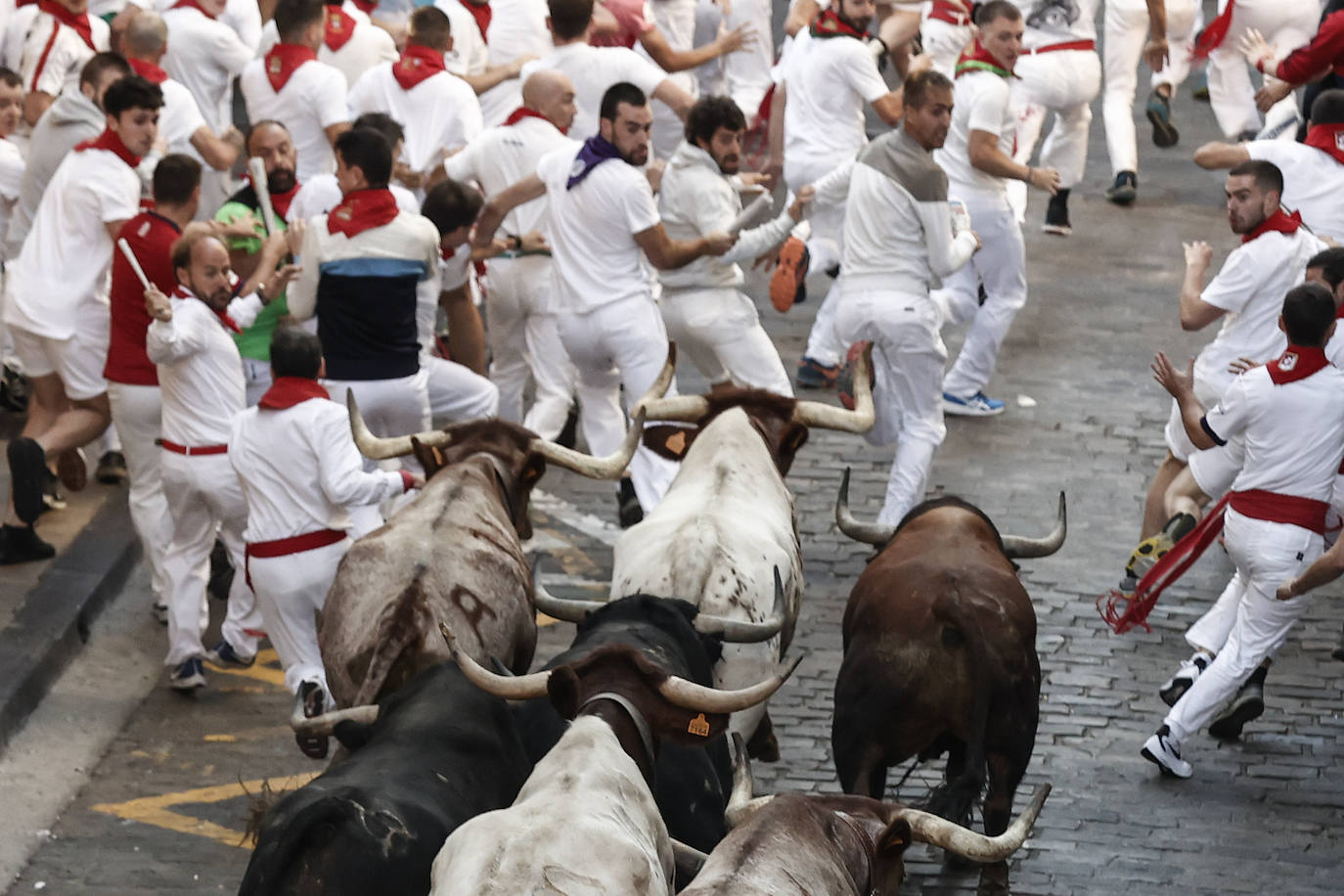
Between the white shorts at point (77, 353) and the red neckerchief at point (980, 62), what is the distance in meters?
5.65

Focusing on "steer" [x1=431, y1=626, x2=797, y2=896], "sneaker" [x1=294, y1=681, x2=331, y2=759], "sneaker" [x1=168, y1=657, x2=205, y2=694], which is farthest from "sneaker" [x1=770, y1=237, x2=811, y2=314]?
"steer" [x1=431, y1=626, x2=797, y2=896]

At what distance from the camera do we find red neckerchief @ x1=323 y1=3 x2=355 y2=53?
13419 millimetres

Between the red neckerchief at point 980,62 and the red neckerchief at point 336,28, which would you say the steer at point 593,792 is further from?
the red neckerchief at point 336,28

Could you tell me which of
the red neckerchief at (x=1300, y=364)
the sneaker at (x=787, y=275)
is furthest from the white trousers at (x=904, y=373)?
the red neckerchief at (x=1300, y=364)

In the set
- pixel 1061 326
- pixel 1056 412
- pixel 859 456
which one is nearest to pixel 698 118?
pixel 859 456

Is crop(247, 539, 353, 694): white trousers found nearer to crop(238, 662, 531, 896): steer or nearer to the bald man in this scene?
crop(238, 662, 531, 896): steer

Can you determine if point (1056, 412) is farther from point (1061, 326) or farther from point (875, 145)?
point (875, 145)

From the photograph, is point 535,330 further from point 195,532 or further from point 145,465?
point 195,532

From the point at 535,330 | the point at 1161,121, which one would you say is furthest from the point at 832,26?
the point at 1161,121

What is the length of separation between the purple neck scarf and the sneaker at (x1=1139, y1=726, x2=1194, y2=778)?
4.17 m

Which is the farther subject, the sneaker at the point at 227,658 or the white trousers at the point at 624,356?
the white trousers at the point at 624,356

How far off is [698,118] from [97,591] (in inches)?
160

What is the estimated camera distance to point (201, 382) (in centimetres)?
905

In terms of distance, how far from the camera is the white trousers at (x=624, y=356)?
10.6 meters
